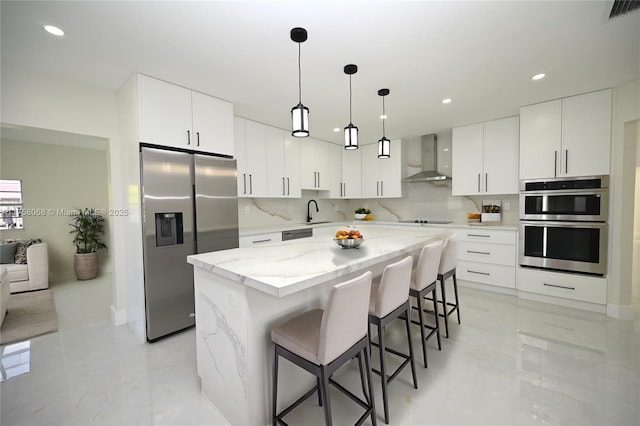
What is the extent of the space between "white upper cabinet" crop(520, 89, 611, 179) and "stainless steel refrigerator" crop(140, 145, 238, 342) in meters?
3.81

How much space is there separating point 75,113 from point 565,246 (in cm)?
560

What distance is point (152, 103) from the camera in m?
2.50

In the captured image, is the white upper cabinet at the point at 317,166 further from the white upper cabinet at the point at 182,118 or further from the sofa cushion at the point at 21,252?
the sofa cushion at the point at 21,252

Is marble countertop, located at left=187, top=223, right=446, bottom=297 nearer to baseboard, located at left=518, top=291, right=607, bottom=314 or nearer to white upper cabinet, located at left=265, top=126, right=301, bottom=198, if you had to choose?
white upper cabinet, located at left=265, top=126, right=301, bottom=198

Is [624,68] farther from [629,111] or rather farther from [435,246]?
Result: [435,246]

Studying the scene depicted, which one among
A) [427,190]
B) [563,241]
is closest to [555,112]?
[563,241]

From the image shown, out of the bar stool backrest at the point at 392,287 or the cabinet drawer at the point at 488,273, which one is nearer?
the bar stool backrest at the point at 392,287

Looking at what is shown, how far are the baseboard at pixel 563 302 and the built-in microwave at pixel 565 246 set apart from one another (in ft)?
1.23

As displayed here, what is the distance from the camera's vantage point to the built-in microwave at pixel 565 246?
3.02 metres

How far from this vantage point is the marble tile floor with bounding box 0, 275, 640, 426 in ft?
5.36

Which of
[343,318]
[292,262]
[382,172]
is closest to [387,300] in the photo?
[343,318]

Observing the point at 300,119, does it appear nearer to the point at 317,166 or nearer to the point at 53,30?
the point at 53,30

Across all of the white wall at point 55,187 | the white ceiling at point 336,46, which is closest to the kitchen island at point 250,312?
the white ceiling at point 336,46

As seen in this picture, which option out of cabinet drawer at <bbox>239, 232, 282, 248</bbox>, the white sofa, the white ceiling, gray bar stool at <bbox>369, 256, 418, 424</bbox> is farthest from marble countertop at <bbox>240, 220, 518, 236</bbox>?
the white sofa
